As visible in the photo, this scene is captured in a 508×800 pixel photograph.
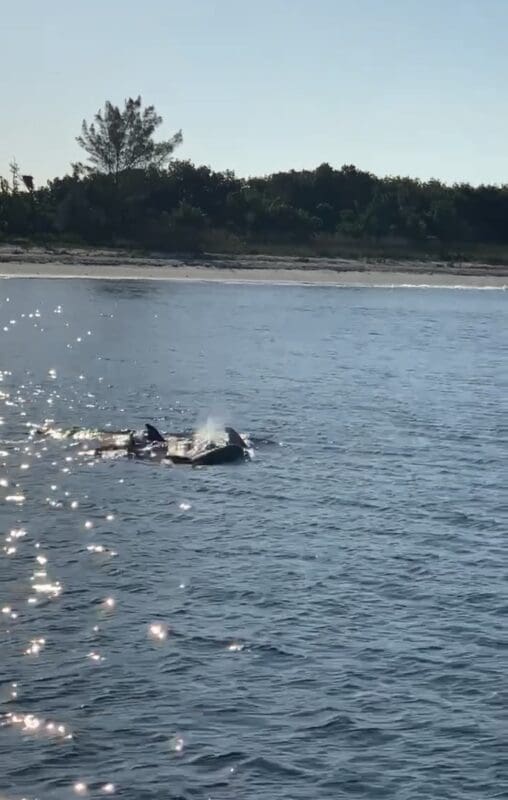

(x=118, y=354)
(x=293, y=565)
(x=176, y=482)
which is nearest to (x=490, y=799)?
(x=293, y=565)

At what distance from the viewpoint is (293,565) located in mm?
19719

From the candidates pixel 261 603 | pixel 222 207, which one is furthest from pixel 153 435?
pixel 222 207

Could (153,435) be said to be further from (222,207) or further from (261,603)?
(222,207)

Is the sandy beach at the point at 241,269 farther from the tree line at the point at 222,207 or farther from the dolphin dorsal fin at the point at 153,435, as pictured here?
the dolphin dorsal fin at the point at 153,435

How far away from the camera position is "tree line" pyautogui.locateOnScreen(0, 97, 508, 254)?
329 ft

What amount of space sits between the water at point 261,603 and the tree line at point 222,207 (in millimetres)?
61921

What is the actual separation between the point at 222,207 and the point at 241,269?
1522 centimetres

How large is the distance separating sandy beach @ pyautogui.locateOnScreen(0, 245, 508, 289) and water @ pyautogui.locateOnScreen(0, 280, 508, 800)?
5025 centimetres

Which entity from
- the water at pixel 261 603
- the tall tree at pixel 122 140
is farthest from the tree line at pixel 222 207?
the water at pixel 261 603

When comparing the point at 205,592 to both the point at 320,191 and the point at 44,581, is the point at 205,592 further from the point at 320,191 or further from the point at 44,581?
the point at 320,191

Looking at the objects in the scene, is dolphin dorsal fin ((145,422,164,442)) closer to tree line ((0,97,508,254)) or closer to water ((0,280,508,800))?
water ((0,280,508,800))

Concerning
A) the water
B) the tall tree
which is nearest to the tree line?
the tall tree

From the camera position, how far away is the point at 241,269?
314 feet

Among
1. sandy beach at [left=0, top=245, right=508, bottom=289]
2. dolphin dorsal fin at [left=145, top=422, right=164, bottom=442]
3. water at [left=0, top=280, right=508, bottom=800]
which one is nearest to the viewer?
water at [left=0, top=280, right=508, bottom=800]
